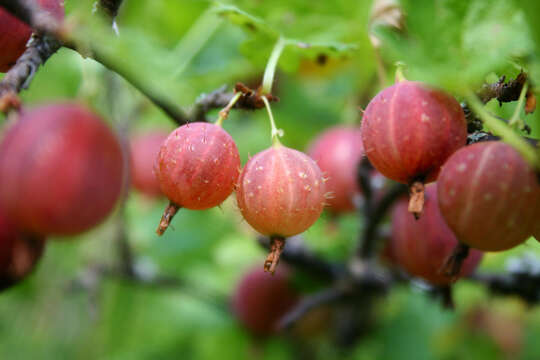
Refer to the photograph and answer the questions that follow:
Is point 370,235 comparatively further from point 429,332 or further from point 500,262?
point 429,332

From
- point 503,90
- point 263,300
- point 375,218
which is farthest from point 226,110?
point 263,300

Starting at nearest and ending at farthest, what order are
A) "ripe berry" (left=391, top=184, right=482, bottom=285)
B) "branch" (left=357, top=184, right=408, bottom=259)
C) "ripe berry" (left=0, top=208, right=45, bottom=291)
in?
"ripe berry" (left=0, top=208, right=45, bottom=291), "ripe berry" (left=391, top=184, right=482, bottom=285), "branch" (left=357, top=184, right=408, bottom=259)

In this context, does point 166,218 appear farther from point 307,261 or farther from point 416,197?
point 307,261

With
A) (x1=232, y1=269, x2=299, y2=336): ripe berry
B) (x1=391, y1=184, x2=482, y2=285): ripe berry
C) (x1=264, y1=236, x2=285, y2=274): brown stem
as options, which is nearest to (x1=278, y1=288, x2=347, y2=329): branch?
(x1=232, y1=269, x2=299, y2=336): ripe berry

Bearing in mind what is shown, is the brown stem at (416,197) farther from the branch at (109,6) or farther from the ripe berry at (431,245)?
the branch at (109,6)

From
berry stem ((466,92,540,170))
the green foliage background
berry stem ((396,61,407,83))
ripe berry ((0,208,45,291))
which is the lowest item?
the green foliage background

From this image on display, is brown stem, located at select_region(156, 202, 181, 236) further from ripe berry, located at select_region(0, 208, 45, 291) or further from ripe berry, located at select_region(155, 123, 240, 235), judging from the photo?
ripe berry, located at select_region(0, 208, 45, 291)

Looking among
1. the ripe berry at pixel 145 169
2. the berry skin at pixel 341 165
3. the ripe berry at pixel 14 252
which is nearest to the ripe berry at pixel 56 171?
the ripe berry at pixel 14 252

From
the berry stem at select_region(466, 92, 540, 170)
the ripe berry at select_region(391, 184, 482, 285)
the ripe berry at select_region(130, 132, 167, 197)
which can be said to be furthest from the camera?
the ripe berry at select_region(130, 132, 167, 197)
